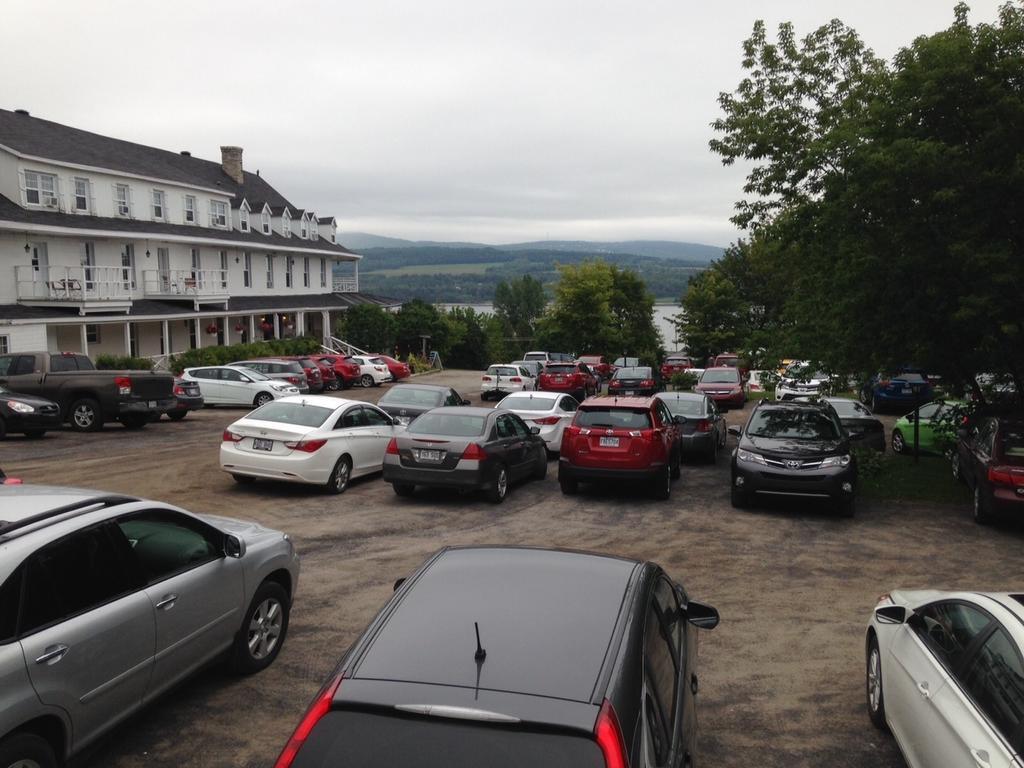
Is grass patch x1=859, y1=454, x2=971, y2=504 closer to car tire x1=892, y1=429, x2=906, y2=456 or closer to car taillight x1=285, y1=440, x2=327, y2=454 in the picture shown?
car tire x1=892, y1=429, x2=906, y2=456

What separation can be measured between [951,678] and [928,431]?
57.9 feet

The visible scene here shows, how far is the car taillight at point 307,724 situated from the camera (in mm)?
3189

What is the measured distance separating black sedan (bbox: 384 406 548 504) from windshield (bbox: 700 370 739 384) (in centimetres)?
1903

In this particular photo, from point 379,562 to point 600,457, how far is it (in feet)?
17.6

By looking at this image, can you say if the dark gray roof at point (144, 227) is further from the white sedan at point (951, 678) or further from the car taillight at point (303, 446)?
the white sedan at point (951, 678)

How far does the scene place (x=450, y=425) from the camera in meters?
14.5

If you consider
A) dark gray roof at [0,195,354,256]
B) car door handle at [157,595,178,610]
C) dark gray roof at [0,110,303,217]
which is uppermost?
dark gray roof at [0,110,303,217]

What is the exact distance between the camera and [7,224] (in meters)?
31.8

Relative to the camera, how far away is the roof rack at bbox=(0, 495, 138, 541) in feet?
16.1

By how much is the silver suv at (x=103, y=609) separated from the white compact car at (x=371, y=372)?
35.4 meters

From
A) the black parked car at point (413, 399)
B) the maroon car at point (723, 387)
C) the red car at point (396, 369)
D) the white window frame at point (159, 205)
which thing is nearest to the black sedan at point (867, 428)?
the black parked car at point (413, 399)

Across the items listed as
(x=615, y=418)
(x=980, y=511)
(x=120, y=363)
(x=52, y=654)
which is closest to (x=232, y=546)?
(x=52, y=654)

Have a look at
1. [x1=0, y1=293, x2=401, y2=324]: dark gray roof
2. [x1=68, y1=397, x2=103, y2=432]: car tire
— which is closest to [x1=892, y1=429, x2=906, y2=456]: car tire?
[x1=68, y1=397, x2=103, y2=432]: car tire

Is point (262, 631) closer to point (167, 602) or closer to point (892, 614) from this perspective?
point (167, 602)
